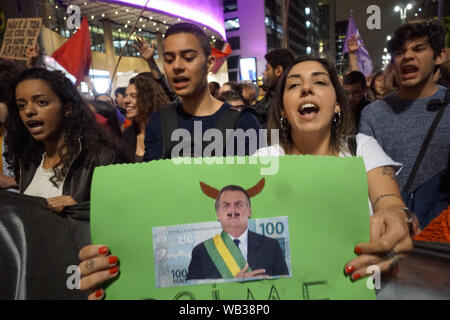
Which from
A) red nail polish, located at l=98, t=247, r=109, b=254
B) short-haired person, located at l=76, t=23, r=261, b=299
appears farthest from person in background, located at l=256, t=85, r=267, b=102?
red nail polish, located at l=98, t=247, r=109, b=254

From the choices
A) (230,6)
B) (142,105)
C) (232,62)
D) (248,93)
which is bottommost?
(142,105)

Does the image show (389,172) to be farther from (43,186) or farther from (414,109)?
(43,186)

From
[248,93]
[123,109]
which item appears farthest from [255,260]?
[123,109]

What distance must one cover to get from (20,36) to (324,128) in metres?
3.50

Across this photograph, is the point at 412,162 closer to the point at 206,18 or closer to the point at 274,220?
the point at 274,220

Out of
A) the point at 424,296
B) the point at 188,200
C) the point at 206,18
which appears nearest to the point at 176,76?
the point at 188,200

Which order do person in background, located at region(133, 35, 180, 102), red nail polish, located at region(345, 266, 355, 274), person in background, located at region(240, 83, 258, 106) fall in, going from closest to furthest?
red nail polish, located at region(345, 266, 355, 274), person in background, located at region(133, 35, 180, 102), person in background, located at region(240, 83, 258, 106)

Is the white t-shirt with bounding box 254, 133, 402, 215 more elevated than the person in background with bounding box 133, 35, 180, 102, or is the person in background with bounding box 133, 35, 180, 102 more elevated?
the person in background with bounding box 133, 35, 180, 102

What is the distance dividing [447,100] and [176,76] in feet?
5.88

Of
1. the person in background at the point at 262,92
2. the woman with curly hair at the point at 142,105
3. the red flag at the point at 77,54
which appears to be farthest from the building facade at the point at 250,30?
the woman with curly hair at the point at 142,105

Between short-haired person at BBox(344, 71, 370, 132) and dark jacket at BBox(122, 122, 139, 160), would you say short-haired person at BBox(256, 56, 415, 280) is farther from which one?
short-haired person at BBox(344, 71, 370, 132)

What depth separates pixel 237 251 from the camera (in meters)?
0.91

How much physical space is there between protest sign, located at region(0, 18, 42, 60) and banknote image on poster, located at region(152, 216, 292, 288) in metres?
3.27

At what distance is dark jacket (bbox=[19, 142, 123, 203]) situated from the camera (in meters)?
1.58
